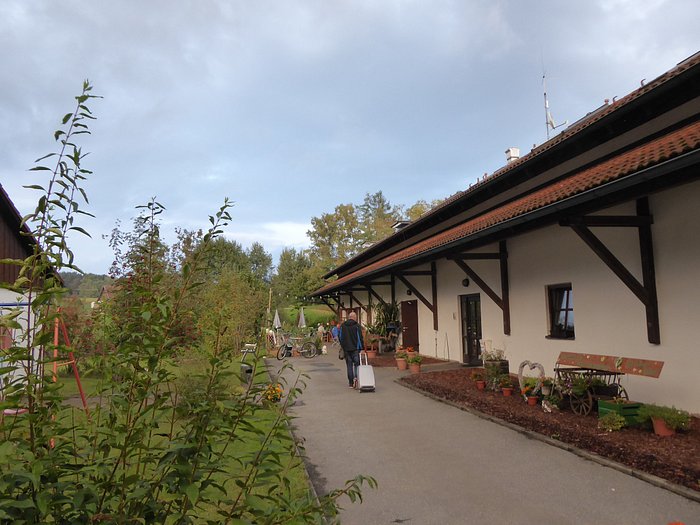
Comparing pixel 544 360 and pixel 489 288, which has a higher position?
pixel 489 288

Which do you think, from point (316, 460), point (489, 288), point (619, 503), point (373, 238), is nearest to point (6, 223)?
point (316, 460)

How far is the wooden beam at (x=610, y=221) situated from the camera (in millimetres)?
6621

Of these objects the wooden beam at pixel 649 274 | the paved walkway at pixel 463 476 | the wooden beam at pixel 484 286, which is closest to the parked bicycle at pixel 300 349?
the wooden beam at pixel 484 286

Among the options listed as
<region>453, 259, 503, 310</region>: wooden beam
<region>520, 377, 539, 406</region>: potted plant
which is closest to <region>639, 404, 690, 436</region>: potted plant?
<region>520, 377, 539, 406</region>: potted plant

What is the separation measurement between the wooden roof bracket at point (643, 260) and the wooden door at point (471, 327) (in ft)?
19.0

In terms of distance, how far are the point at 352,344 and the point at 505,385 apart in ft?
11.6

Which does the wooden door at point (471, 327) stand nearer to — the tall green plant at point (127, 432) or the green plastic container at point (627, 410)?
the green plastic container at point (627, 410)

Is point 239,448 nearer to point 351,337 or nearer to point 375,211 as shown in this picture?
point 351,337

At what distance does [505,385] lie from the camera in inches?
344

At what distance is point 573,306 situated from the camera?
8695 millimetres

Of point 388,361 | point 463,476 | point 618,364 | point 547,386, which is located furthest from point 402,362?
point 463,476

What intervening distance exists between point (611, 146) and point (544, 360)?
4363mm

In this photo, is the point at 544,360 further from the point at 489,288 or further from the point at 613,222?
the point at 613,222

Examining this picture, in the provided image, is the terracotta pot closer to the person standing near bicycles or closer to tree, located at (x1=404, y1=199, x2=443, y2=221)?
the person standing near bicycles
